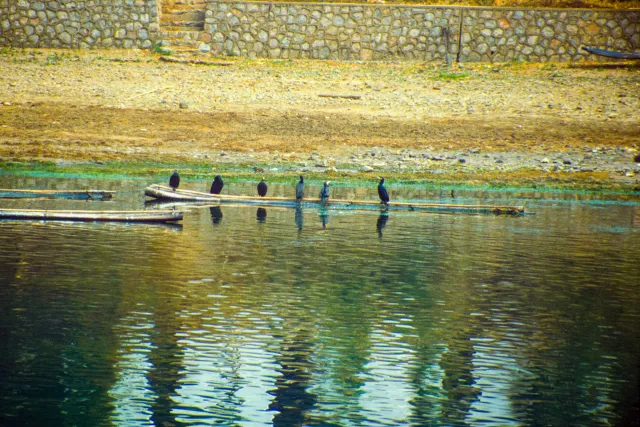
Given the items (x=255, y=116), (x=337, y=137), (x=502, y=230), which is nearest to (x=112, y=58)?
(x=255, y=116)

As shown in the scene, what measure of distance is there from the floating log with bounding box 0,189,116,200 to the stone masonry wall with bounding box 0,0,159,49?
34.5ft

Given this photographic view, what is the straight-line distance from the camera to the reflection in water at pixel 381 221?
16.2m

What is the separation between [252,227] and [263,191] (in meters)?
2.08

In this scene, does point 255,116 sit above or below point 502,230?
above

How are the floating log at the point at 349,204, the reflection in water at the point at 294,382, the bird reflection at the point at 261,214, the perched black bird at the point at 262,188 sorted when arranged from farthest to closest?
the perched black bird at the point at 262,188 < the floating log at the point at 349,204 < the bird reflection at the point at 261,214 < the reflection in water at the point at 294,382

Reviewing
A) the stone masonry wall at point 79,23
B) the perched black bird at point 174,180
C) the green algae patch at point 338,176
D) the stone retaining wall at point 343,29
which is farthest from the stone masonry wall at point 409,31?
the perched black bird at point 174,180

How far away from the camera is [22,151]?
21906mm

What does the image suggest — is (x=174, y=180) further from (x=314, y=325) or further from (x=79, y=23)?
(x=79, y=23)

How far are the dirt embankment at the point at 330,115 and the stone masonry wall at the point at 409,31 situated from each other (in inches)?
24.1

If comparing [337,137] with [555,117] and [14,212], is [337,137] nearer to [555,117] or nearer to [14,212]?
[555,117]

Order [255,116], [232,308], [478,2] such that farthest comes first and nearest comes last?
[478,2]
[255,116]
[232,308]

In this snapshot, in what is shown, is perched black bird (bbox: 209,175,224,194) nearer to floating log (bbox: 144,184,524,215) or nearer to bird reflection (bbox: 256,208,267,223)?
floating log (bbox: 144,184,524,215)

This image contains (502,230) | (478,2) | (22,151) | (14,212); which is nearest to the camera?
(14,212)

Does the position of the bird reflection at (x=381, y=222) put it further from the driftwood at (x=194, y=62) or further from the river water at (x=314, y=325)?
the driftwood at (x=194, y=62)
